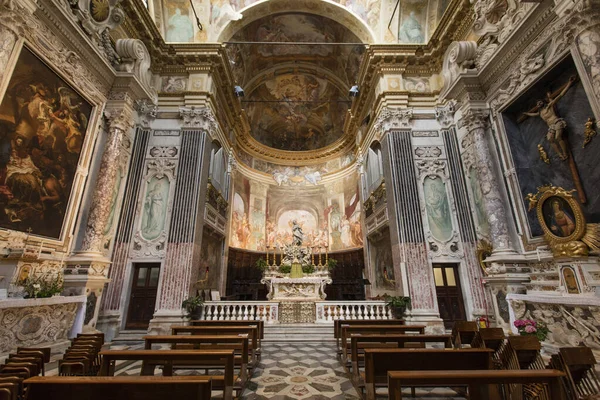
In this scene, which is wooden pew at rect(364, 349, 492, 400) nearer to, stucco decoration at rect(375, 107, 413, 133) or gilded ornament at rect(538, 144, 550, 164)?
gilded ornament at rect(538, 144, 550, 164)

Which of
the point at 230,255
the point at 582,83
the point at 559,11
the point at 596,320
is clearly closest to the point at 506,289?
the point at 596,320

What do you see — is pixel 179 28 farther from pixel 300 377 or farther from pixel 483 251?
pixel 483 251

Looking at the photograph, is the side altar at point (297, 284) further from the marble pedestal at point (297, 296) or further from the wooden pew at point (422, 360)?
the wooden pew at point (422, 360)

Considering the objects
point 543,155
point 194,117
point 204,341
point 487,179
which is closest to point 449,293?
point 487,179

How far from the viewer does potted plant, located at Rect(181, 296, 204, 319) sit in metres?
9.02

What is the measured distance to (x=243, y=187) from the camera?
58.4 ft

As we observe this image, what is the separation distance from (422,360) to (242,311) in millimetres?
7368

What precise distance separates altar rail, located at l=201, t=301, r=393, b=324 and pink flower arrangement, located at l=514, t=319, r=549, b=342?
4365 mm

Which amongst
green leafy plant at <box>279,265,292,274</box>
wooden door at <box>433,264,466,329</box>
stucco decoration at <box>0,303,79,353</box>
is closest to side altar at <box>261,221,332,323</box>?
green leafy plant at <box>279,265,292,274</box>

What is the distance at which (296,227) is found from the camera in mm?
12938

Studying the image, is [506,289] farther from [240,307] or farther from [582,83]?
[240,307]

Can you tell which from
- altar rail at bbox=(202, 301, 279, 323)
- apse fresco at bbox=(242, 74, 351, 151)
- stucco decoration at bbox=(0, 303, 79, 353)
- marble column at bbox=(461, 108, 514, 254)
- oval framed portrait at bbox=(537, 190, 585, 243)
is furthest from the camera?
apse fresco at bbox=(242, 74, 351, 151)

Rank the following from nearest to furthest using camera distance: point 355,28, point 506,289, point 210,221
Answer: point 506,289, point 210,221, point 355,28

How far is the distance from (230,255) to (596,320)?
14.0 m
